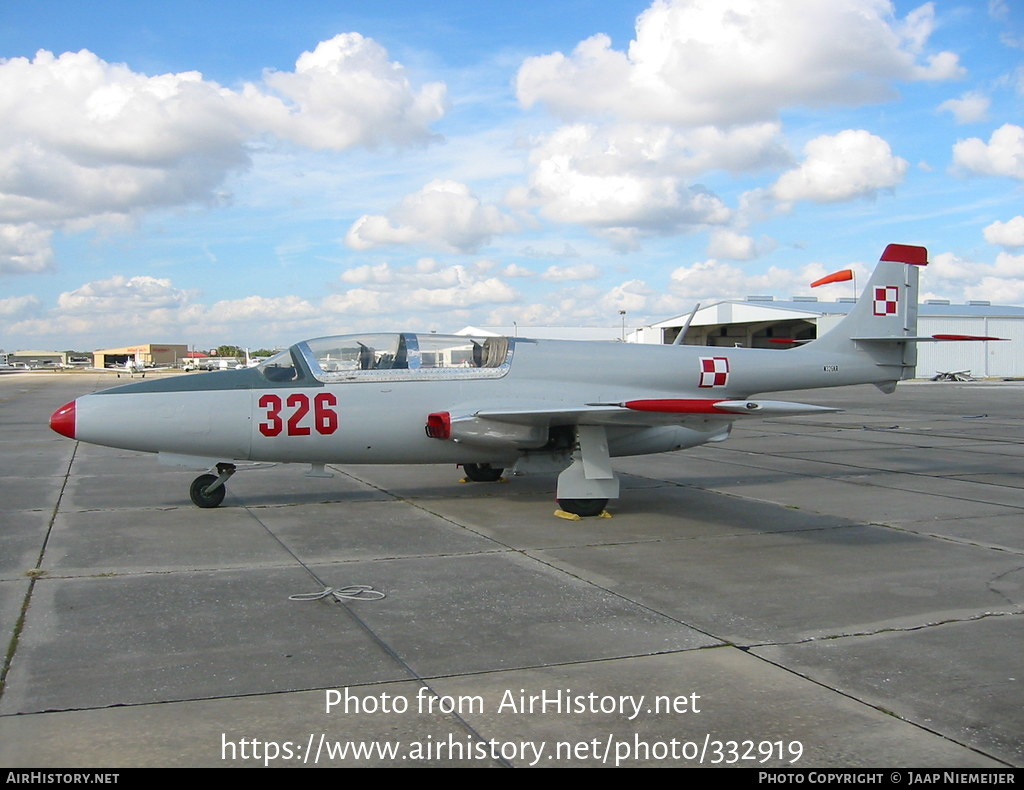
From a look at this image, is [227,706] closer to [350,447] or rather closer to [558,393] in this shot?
[350,447]

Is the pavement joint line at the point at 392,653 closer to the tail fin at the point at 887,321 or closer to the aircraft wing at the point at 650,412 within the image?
the aircraft wing at the point at 650,412

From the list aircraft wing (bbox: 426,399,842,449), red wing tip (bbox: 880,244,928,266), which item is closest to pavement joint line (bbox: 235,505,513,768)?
aircraft wing (bbox: 426,399,842,449)

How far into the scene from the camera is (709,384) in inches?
456

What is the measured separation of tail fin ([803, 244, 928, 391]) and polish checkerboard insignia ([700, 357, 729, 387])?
70.5 inches

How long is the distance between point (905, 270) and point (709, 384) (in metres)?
4.08

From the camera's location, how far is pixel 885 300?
13.0 metres

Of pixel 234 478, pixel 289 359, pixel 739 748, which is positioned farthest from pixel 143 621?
pixel 234 478

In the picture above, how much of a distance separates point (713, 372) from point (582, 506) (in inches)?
118

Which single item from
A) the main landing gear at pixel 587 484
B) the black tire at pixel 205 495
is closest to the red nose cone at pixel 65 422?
the black tire at pixel 205 495

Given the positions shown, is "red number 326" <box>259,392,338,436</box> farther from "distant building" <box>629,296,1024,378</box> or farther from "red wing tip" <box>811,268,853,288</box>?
"distant building" <box>629,296,1024,378</box>

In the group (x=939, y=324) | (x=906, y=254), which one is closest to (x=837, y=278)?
(x=906, y=254)

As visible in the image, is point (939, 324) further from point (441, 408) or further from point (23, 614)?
point (23, 614)

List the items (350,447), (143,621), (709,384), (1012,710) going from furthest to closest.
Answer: (709,384) → (350,447) → (143,621) → (1012,710)

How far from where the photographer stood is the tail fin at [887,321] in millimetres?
12781
